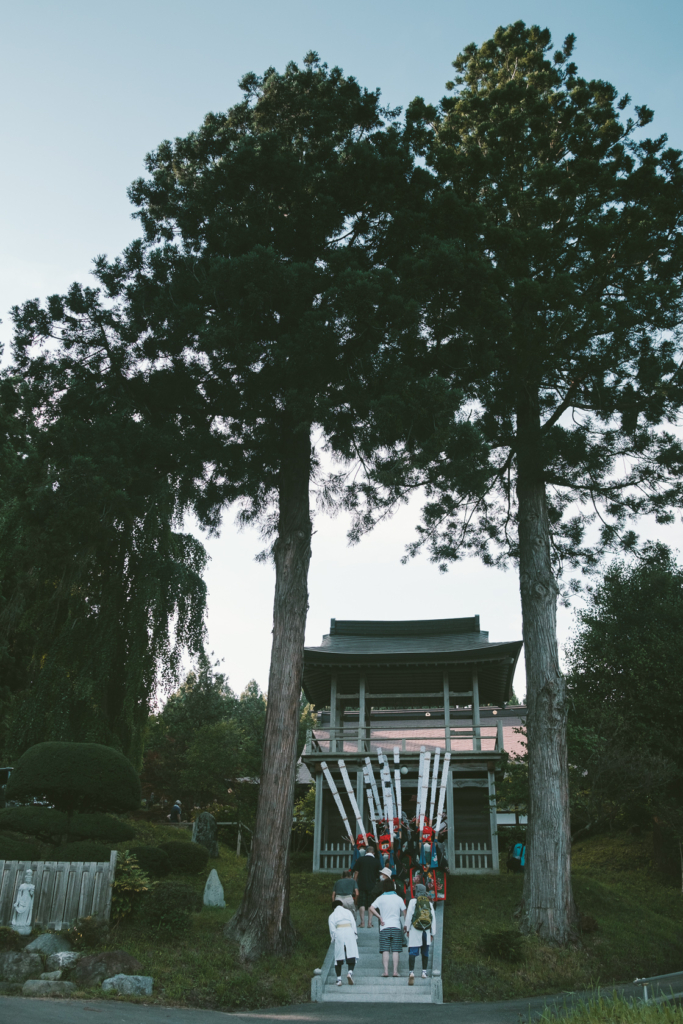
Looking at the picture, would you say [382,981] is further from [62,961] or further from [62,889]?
[62,889]

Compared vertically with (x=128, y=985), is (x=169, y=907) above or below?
above

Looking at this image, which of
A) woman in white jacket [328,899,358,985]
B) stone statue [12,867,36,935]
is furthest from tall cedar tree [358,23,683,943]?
stone statue [12,867,36,935]

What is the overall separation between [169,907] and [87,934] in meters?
1.28

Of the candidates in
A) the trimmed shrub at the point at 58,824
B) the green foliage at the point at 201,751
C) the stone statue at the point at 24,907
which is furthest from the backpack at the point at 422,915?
the green foliage at the point at 201,751

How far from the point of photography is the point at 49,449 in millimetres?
13938

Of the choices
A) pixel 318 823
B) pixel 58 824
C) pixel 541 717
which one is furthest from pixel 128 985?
pixel 318 823

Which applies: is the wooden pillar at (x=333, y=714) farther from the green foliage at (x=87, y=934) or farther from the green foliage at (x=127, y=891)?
the green foliage at (x=87, y=934)

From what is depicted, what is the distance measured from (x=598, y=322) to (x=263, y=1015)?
1306 centimetres

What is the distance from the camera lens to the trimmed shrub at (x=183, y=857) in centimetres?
1622

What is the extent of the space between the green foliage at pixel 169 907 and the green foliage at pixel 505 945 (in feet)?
16.0

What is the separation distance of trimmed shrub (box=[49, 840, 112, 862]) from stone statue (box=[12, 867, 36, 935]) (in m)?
1.18

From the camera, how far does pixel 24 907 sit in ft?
37.0

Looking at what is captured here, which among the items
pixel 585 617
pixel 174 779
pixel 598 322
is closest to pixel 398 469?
pixel 598 322

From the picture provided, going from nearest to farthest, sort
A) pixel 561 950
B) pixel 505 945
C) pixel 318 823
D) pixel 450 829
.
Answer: pixel 505 945, pixel 561 950, pixel 450 829, pixel 318 823
